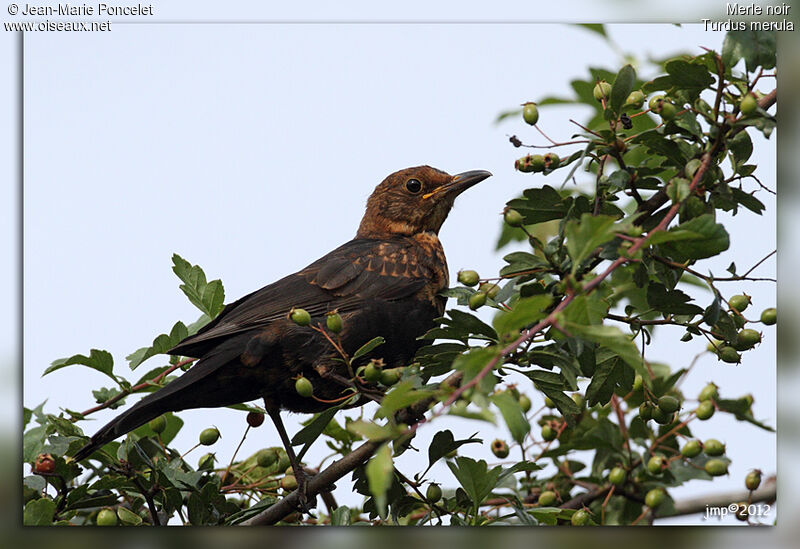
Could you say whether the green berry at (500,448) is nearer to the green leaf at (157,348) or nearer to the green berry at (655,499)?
the green berry at (655,499)

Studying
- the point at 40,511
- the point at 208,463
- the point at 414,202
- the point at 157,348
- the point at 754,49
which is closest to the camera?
the point at 754,49

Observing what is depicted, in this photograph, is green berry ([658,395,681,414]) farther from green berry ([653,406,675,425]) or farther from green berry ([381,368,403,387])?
green berry ([381,368,403,387])

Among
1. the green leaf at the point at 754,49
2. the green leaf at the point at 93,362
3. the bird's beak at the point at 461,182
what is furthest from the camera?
the bird's beak at the point at 461,182

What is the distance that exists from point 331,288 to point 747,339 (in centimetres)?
169

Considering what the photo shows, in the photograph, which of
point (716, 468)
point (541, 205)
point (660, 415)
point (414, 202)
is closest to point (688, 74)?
point (541, 205)

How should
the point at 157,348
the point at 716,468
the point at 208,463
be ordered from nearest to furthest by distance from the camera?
the point at 716,468
the point at 208,463
the point at 157,348

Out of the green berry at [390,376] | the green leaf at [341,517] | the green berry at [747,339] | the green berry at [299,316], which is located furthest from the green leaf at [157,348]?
the green berry at [747,339]

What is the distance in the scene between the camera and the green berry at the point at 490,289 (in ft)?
8.84

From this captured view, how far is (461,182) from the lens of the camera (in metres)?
4.35

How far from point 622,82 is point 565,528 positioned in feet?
4.33

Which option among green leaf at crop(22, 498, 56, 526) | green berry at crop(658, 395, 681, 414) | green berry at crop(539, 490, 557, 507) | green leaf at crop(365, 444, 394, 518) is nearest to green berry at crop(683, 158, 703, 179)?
green berry at crop(658, 395, 681, 414)

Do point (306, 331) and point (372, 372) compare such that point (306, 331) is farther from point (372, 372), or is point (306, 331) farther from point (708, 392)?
point (708, 392)

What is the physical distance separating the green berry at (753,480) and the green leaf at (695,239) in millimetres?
849

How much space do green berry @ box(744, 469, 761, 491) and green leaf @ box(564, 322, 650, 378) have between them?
4.22ft
